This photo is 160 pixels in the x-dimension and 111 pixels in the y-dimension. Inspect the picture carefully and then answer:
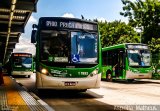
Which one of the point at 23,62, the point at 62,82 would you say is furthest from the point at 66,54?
the point at 23,62

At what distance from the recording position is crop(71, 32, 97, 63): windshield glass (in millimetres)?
14312

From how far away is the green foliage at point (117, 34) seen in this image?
164 feet

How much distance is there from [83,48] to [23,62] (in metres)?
24.9

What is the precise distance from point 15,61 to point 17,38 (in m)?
9.17

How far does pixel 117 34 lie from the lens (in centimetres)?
5322

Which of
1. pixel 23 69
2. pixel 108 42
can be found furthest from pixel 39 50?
pixel 108 42

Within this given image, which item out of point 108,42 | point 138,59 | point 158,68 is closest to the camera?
point 138,59

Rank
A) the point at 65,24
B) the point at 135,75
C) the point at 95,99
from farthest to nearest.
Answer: the point at 135,75 → the point at 65,24 → the point at 95,99

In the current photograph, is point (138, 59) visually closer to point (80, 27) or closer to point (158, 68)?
point (158, 68)

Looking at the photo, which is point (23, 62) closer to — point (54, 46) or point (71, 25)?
point (71, 25)

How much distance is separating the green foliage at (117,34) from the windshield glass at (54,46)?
116 ft

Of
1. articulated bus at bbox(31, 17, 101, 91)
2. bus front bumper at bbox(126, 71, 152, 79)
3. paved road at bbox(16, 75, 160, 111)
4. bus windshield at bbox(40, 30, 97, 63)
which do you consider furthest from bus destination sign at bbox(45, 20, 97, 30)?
bus front bumper at bbox(126, 71, 152, 79)

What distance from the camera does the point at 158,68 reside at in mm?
31922

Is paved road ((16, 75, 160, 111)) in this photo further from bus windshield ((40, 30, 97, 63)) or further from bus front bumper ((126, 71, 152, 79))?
bus front bumper ((126, 71, 152, 79))
